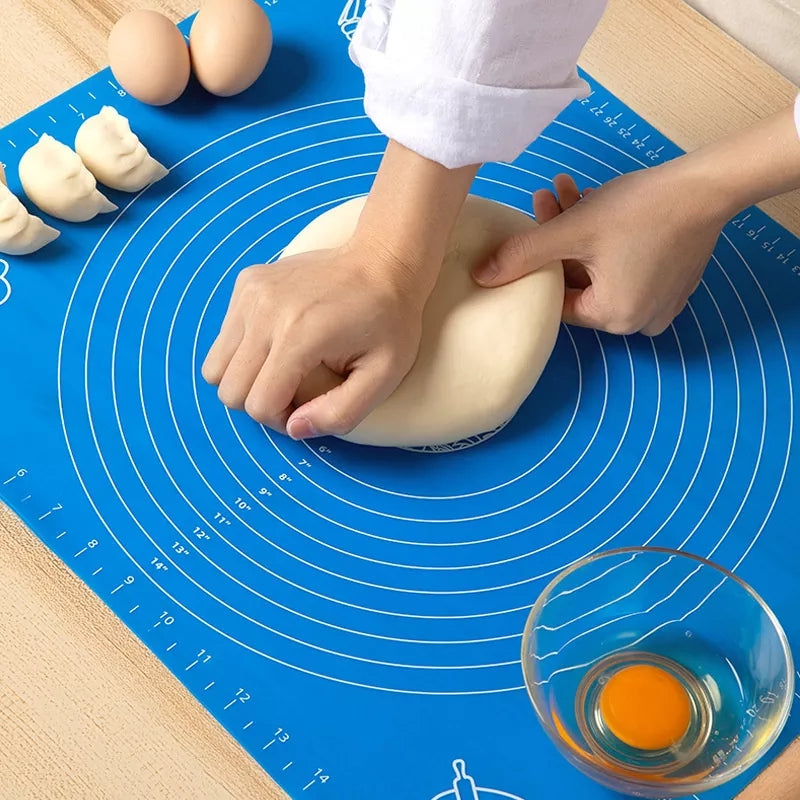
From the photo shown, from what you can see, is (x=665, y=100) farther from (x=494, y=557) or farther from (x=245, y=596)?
(x=245, y=596)

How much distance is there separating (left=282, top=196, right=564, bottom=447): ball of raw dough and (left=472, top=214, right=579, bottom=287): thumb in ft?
0.03

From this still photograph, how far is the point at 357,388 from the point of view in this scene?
75 cm

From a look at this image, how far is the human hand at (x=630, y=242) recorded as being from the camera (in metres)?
0.80

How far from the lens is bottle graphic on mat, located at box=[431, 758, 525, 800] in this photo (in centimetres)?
69

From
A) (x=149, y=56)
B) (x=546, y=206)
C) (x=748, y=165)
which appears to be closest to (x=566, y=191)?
(x=546, y=206)

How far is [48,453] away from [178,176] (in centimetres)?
28

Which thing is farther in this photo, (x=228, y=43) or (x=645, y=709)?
(x=228, y=43)

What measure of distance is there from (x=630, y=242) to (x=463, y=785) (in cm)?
40

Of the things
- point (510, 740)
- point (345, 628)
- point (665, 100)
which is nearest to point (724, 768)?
point (510, 740)

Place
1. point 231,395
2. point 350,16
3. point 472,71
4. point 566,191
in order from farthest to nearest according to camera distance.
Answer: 1. point 350,16
2. point 566,191
3. point 231,395
4. point 472,71

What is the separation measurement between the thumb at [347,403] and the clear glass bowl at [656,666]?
0.18 meters

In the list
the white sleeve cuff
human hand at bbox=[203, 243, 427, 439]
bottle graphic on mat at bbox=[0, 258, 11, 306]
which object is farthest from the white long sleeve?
bottle graphic on mat at bbox=[0, 258, 11, 306]

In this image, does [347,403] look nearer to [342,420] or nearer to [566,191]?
[342,420]

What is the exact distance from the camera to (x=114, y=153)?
0.88m
